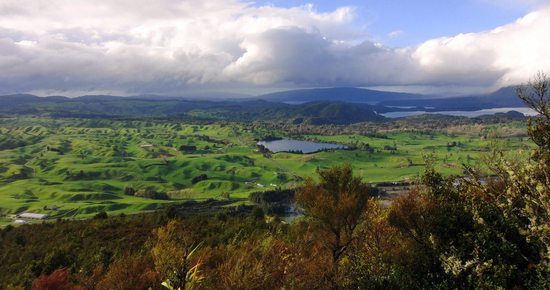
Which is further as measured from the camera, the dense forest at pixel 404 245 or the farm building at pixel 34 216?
the farm building at pixel 34 216

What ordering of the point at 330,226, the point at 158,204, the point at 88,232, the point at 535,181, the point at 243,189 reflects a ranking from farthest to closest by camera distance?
the point at 243,189, the point at 158,204, the point at 88,232, the point at 330,226, the point at 535,181

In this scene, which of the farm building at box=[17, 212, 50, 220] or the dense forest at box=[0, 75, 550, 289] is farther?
the farm building at box=[17, 212, 50, 220]

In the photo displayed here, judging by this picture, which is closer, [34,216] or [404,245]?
[404,245]

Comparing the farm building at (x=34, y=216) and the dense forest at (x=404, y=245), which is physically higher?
the dense forest at (x=404, y=245)

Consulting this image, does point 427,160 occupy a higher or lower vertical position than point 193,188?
higher

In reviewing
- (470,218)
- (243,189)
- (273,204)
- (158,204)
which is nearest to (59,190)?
(158,204)

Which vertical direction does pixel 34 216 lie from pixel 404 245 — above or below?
below

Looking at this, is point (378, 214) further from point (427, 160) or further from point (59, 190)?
point (59, 190)

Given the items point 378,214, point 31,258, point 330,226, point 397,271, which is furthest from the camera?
point 31,258
